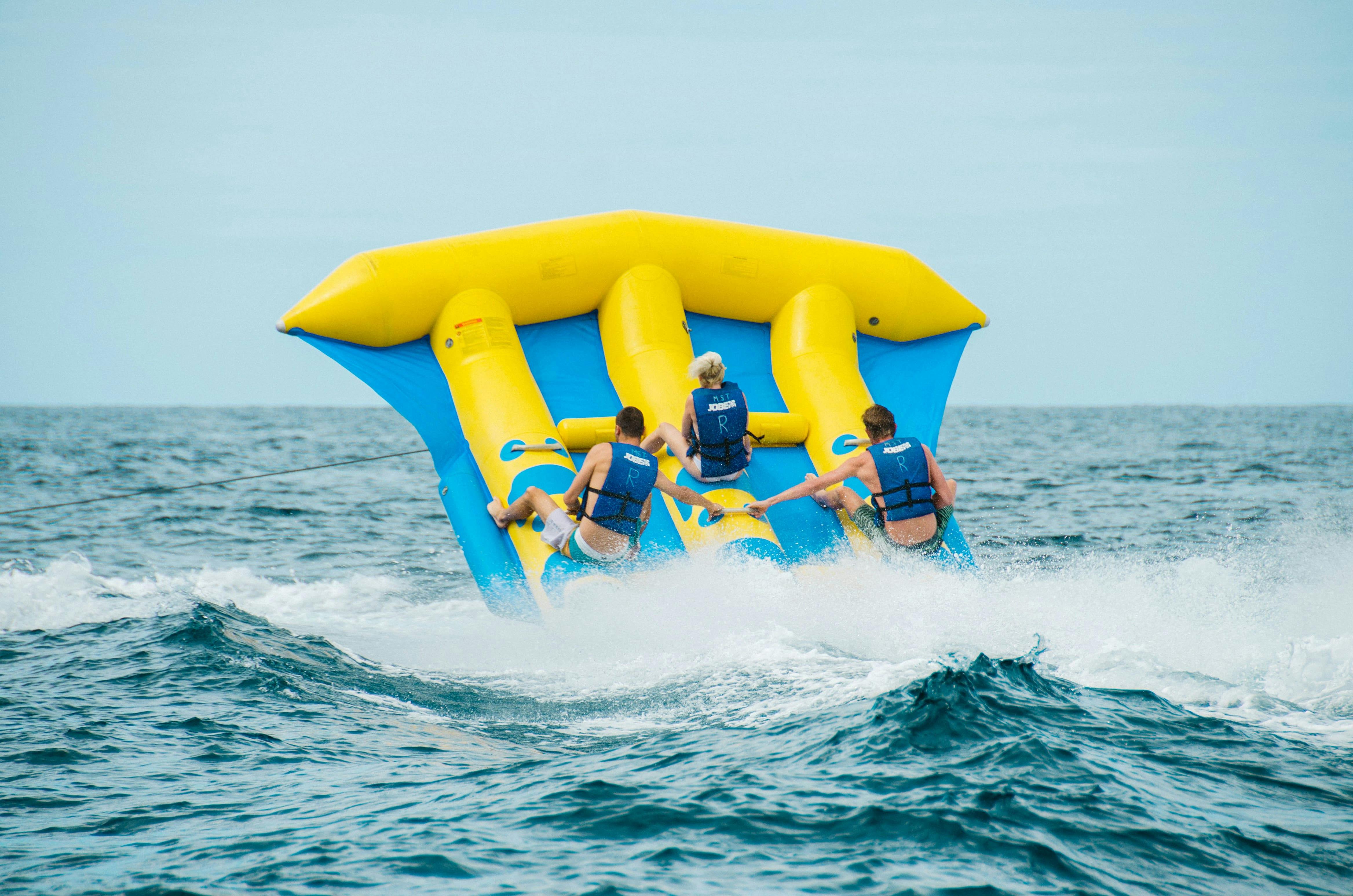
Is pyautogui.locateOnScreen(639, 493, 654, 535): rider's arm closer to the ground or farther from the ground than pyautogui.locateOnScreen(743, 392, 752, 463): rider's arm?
closer to the ground

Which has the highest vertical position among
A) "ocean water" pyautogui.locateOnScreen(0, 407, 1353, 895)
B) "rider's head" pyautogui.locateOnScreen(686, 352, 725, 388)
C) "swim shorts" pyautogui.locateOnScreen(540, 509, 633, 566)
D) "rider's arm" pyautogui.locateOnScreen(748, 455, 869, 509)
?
"rider's head" pyautogui.locateOnScreen(686, 352, 725, 388)

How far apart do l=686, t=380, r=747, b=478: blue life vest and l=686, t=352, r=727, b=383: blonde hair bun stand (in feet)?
0.16

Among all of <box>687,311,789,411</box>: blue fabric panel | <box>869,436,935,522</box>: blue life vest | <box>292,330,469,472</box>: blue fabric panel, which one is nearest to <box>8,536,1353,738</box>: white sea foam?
<box>869,436,935,522</box>: blue life vest

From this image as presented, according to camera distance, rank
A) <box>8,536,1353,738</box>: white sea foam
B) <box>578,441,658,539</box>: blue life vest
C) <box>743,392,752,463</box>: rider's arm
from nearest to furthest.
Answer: <box>8,536,1353,738</box>: white sea foam < <box>578,441,658,539</box>: blue life vest < <box>743,392,752,463</box>: rider's arm

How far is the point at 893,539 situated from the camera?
4508mm

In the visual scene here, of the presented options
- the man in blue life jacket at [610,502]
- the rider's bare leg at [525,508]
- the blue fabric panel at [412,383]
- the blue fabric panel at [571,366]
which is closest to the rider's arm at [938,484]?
the man in blue life jacket at [610,502]

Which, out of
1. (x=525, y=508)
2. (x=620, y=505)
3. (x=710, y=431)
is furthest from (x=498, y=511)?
(x=710, y=431)

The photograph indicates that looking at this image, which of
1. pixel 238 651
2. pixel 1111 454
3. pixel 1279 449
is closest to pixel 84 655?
pixel 238 651

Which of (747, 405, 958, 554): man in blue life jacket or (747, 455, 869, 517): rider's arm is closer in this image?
(747, 405, 958, 554): man in blue life jacket

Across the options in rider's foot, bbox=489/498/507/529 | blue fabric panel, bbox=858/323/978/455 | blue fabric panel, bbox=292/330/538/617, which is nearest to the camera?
rider's foot, bbox=489/498/507/529

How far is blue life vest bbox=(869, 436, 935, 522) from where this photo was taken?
438 centimetres

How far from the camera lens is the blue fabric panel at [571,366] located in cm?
550

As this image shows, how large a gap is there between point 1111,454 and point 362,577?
52.3 ft

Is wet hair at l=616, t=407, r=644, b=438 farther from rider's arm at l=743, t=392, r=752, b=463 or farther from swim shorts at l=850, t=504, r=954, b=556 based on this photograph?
swim shorts at l=850, t=504, r=954, b=556
